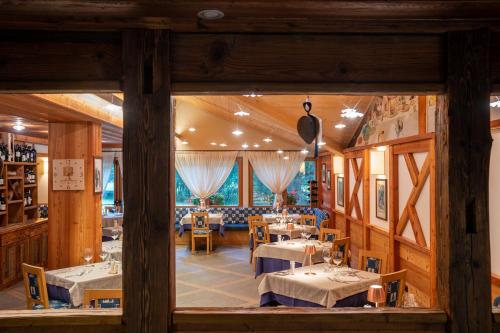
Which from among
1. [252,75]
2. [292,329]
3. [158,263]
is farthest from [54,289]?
[252,75]

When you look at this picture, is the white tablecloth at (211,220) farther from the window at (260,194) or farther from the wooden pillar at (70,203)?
the wooden pillar at (70,203)

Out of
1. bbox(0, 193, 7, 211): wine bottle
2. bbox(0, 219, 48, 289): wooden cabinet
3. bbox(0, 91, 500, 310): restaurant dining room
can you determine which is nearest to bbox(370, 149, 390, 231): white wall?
bbox(0, 91, 500, 310): restaurant dining room

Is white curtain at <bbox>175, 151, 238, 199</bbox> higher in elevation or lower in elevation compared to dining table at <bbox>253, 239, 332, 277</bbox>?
higher

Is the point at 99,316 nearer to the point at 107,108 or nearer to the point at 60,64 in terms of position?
the point at 60,64

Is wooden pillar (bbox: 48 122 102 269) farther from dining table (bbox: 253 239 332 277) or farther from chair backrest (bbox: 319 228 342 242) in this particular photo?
chair backrest (bbox: 319 228 342 242)

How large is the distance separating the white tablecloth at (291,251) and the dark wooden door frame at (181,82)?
11.7ft

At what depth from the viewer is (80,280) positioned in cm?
399

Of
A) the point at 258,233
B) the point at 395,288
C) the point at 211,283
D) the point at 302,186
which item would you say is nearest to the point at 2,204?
the point at 211,283

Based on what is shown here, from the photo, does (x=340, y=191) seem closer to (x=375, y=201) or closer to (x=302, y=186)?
(x=375, y=201)

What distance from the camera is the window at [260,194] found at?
36.2ft

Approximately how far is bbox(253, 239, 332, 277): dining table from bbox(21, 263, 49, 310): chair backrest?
3223 millimetres

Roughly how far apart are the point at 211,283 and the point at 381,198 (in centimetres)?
315

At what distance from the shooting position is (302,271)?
4535mm

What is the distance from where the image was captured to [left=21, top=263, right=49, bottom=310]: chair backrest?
3760mm
